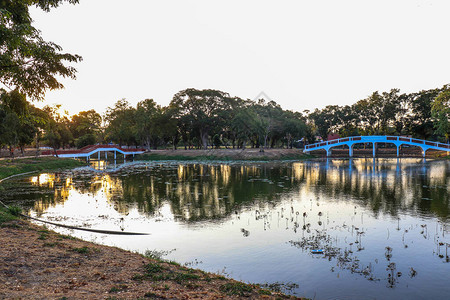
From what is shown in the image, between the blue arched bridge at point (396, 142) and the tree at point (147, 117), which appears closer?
the blue arched bridge at point (396, 142)

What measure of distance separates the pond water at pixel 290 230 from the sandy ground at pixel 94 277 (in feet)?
5.46

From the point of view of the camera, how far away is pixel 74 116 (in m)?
102

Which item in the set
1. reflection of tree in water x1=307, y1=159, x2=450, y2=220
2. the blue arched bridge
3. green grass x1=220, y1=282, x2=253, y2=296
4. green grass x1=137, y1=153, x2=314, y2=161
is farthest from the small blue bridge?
green grass x1=220, y1=282, x2=253, y2=296

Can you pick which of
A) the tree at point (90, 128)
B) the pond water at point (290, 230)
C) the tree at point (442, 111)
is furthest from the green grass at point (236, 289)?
the tree at point (90, 128)

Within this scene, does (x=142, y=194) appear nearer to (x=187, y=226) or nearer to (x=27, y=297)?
(x=187, y=226)

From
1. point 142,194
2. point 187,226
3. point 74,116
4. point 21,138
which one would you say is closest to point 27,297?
point 187,226

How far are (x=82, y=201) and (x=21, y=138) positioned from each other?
35969 mm

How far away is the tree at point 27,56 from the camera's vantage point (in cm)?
1156

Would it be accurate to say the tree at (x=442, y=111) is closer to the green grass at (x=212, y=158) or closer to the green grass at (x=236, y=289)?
the green grass at (x=212, y=158)

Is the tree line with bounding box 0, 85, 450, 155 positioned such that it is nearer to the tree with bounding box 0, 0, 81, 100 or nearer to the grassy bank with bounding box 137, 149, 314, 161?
the grassy bank with bounding box 137, 149, 314, 161

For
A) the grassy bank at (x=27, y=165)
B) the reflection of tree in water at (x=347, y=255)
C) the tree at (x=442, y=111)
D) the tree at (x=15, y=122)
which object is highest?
the tree at (x=442, y=111)

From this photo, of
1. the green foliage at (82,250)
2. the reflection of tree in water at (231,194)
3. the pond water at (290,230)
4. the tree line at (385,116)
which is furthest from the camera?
the tree line at (385,116)

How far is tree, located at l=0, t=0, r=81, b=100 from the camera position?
37.9 ft

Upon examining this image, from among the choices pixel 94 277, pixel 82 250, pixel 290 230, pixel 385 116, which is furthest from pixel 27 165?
pixel 385 116
